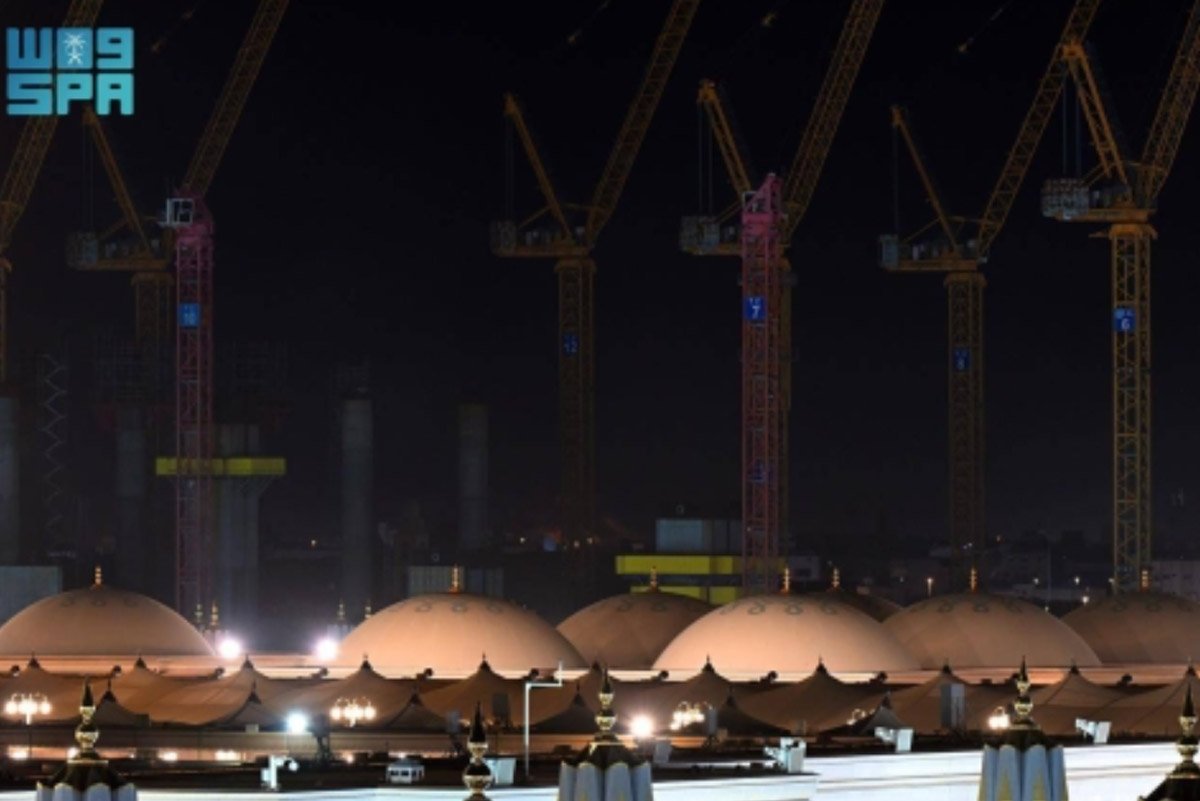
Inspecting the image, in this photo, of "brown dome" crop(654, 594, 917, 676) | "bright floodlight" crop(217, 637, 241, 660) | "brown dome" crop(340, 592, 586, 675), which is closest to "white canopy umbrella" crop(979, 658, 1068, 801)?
"brown dome" crop(654, 594, 917, 676)

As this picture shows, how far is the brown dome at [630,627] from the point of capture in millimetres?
155125

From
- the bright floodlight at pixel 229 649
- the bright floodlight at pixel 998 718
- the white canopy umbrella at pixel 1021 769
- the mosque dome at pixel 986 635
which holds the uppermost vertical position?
the white canopy umbrella at pixel 1021 769

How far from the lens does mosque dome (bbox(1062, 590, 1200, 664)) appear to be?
158 m

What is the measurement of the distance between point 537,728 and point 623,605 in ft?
125

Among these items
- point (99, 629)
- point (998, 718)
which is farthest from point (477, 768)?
point (99, 629)

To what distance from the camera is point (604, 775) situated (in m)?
58.6

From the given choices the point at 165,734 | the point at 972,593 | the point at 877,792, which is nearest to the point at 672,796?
the point at 877,792

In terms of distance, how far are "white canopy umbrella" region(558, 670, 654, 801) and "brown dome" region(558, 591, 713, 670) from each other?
93132 millimetres

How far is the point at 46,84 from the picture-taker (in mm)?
170125

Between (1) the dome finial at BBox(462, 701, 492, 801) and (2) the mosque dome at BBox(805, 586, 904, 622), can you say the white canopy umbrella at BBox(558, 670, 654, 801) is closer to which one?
(1) the dome finial at BBox(462, 701, 492, 801)

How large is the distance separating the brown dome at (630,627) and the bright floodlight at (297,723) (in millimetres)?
24671

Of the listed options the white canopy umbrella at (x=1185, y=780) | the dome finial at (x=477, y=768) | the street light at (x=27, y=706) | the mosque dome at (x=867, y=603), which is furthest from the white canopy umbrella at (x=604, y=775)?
the mosque dome at (x=867, y=603)

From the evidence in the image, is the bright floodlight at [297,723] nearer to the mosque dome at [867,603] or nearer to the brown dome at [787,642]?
the brown dome at [787,642]

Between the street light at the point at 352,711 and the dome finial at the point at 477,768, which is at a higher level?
the dome finial at the point at 477,768
